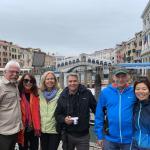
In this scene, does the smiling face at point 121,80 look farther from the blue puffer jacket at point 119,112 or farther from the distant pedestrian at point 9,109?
the distant pedestrian at point 9,109

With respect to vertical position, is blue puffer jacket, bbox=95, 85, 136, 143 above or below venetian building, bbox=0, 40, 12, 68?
below

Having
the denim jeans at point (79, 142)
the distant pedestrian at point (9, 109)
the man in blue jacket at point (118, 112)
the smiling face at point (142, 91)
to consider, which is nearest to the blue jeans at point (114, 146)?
the man in blue jacket at point (118, 112)

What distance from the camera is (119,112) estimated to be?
11.7 feet

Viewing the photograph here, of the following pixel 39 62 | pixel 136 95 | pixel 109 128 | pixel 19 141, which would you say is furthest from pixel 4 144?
pixel 39 62

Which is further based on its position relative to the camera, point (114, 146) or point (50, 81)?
point (50, 81)

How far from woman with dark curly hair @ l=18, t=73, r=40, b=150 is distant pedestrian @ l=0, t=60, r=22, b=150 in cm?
18

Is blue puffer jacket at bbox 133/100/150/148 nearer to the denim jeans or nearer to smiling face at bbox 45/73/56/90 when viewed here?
the denim jeans

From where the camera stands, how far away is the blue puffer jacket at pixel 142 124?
3.38 m

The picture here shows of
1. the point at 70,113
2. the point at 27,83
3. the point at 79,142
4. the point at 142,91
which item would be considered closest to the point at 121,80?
the point at 142,91

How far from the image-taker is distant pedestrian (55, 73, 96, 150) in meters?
3.99

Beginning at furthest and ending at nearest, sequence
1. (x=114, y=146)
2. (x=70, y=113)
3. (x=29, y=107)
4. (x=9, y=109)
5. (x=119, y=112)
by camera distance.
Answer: (x=29, y=107) < (x=70, y=113) < (x=9, y=109) < (x=114, y=146) < (x=119, y=112)

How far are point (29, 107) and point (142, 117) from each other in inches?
57.3

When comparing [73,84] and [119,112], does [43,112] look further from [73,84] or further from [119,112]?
[119,112]

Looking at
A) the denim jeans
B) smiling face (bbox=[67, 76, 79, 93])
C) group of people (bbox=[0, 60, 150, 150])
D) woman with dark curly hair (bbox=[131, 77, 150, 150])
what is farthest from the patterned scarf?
woman with dark curly hair (bbox=[131, 77, 150, 150])
